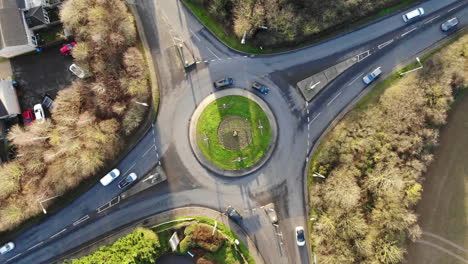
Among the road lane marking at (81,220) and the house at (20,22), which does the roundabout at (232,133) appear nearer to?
the road lane marking at (81,220)

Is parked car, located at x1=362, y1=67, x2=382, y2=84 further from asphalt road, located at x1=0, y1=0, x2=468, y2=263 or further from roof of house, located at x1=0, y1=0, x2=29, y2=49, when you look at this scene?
roof of house, located at x1=0, y1=0, x2=29, y2=49

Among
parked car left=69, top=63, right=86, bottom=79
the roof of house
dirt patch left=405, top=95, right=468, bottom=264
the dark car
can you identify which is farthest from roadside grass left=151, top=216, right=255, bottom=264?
the roof of house

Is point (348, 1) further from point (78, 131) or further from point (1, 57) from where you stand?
point (1, 57)

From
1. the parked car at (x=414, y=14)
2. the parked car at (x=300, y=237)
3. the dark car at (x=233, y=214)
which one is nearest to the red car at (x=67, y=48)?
the dark car at (x=233, y=214)

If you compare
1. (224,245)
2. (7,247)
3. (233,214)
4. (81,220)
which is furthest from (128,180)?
(7,247)

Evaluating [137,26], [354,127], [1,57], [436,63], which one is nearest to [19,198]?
[1,57]
